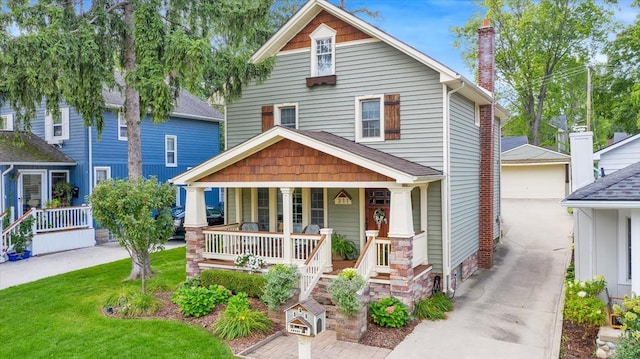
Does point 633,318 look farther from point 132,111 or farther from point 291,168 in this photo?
point 132,111

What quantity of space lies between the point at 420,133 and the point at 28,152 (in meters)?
15.8

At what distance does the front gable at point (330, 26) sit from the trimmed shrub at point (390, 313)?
6996mm

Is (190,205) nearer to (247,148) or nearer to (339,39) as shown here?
(247,148)

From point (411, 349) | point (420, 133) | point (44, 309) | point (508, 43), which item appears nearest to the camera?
point (411, 349)

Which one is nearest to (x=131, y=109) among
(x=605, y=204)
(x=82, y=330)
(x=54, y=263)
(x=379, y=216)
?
(x=82, y=330)

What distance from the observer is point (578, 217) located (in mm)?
10484

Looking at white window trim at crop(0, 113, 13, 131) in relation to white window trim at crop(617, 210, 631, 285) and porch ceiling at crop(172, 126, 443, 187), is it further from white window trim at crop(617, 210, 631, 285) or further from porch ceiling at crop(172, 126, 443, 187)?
white window trim at crop(617, 210, 631, 285)

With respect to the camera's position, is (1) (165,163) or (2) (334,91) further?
(1) (165,163)

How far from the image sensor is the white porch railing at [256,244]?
10680 mm

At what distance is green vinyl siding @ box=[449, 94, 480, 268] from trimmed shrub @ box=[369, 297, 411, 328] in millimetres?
2898

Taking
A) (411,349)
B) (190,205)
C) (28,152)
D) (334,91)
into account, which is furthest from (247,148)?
(28,152)

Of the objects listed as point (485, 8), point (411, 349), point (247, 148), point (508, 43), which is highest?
point (485, 8)

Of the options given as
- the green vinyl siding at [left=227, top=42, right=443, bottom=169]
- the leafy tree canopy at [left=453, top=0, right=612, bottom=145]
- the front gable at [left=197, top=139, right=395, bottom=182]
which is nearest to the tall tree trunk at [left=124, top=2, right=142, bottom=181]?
the front gable at [left=197, top=139, right=395, bottom=182]

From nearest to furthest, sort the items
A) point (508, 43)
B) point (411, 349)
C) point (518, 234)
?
point (411, 349), point (518, 234), point (508, 43)
